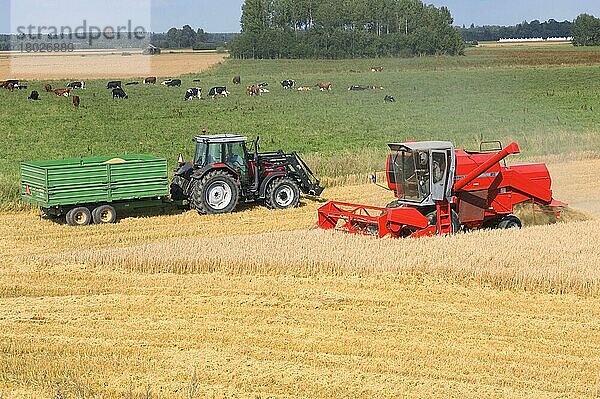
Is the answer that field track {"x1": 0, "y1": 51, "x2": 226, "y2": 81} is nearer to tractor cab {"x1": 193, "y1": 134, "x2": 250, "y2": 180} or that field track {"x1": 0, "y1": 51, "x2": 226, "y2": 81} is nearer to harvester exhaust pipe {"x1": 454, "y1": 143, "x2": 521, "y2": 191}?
tractor cab {"x1": 193, "y1": 134, "x2": 250, "y2": 180}

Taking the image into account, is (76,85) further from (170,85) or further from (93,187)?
(93,187)

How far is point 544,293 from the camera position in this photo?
1364 cm

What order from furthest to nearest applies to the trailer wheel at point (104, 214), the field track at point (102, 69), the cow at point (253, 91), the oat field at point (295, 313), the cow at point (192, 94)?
the field track at point (102, 69), the cow at point (253, 91), the cow at point (192, 94), the trailer wheel at point (104, 214), the oat field at point (295, 313)

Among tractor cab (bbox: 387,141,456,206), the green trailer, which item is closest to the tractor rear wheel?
the green trailer

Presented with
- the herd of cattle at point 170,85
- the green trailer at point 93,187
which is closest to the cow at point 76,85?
the herd of cattle at point 170,85

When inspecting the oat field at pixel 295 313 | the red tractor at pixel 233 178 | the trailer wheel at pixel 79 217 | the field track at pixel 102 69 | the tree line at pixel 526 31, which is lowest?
the oat field at pixel 295 313

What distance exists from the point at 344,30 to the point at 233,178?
68.0 m

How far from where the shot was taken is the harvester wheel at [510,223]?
1761 cm

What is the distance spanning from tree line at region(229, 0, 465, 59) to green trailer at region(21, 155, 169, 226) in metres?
59.9

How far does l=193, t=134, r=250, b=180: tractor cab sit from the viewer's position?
65.0 ft

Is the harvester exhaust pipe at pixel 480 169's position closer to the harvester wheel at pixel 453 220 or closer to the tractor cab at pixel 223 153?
the harvester wheel at pixel 453 220

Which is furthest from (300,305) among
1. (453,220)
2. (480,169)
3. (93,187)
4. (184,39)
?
(184,39)

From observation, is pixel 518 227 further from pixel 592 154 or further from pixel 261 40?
pixel 261 40

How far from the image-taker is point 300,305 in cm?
1300
